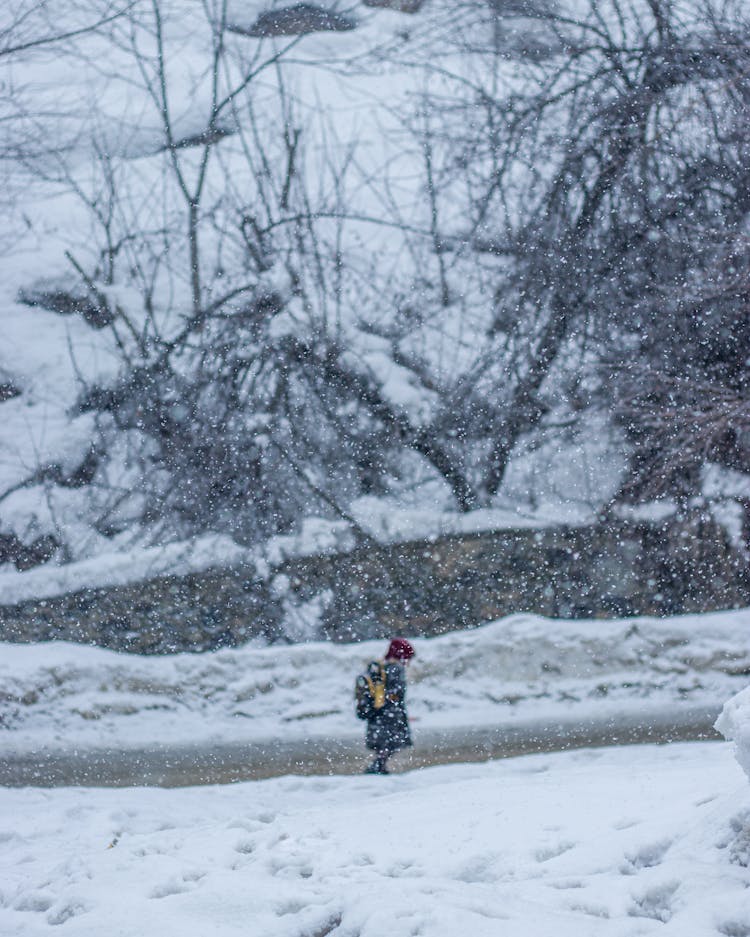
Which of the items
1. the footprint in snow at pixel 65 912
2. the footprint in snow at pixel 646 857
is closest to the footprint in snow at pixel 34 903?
the footprint in snow at pixel 65 912

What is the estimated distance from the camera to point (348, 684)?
888 centimetres

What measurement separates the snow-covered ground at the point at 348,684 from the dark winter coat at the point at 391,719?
1320 millimetres

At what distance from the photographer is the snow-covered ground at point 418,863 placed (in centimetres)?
326

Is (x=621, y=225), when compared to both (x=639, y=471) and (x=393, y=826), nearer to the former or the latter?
(x=639, y=471)

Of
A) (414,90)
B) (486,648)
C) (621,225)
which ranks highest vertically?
(414,90)

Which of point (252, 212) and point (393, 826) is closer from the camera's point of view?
point (393, 826)

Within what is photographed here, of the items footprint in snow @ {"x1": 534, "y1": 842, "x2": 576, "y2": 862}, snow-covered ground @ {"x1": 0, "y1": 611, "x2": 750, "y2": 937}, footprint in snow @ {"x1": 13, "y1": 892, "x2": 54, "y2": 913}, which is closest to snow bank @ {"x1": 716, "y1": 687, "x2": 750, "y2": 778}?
snow-covered ground @ {"x1": 0, "y1": 611, "x2": 750, "y2": 937}

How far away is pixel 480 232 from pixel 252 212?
3111mm

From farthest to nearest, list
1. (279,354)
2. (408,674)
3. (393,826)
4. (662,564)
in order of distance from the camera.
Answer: (279,354)
(662,564)
(408,674)
(393,826)

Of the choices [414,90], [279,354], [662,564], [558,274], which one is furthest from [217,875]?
[414,90]

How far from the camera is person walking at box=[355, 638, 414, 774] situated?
22.4 ft

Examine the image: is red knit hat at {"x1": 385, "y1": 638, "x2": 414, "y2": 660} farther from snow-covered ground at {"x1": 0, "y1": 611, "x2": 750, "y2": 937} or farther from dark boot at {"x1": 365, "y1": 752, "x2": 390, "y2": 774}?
snow-covered ground at {"x1": 0, "y1": 611, "x2": 750, "y2": 937}

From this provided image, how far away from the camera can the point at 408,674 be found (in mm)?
8781

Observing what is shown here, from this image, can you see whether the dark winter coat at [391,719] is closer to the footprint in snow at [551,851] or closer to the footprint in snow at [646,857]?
the footprint in snow at [551,851]
